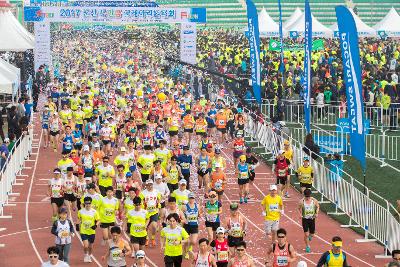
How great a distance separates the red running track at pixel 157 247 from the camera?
20.8 metres

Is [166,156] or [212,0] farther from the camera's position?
[212,0]

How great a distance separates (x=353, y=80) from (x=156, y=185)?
440 centimetres

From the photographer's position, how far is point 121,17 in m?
54.3

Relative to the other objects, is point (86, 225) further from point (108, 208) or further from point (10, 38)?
point (10, 38)

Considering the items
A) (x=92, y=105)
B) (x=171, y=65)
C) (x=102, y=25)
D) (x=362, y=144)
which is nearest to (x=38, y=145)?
(x=92, y=105)

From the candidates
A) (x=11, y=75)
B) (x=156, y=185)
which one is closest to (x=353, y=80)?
(x=156, y=185)

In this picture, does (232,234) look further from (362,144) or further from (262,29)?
(262,29)

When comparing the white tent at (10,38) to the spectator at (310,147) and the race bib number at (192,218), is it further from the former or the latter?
the race bib number at (192,218)

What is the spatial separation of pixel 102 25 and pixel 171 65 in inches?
2142

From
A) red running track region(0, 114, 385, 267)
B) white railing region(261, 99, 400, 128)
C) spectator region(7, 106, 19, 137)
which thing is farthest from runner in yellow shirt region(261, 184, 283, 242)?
white railing region(261, 99, 400, 128)

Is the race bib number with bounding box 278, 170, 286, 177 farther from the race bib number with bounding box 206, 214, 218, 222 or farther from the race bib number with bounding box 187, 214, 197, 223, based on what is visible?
the race bib number with bounding box 187, 214, 197, 223

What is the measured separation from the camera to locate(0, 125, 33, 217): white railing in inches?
1013

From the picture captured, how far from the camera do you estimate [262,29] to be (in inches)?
2379

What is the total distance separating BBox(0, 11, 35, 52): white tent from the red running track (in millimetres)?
19166
